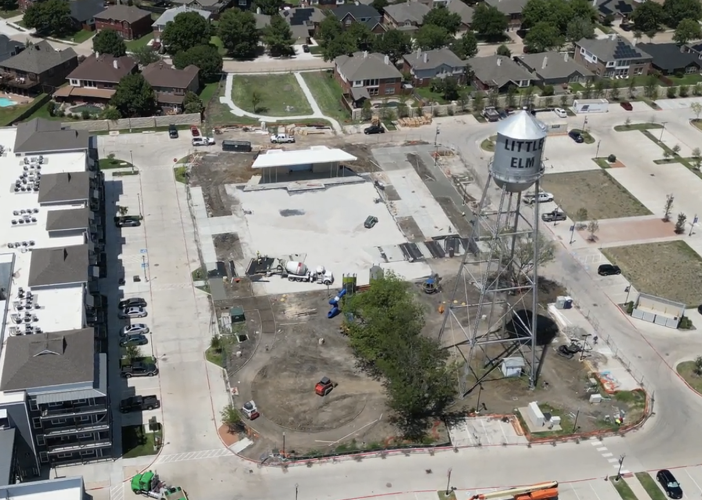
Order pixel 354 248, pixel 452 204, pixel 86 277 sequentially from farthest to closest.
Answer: pixel 452 204 < pixel 354 248 < pixel 86 277

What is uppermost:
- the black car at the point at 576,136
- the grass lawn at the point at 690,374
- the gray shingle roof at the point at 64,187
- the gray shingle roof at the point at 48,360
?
the gray shingle roof at the point at 64,187

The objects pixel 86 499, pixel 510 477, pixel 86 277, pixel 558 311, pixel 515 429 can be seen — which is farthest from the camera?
pixel 558 311

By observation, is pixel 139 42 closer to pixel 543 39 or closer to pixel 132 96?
pixel 132 96

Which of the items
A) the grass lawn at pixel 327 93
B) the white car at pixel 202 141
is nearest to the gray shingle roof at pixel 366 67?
the grass lawn at pixel 327 93

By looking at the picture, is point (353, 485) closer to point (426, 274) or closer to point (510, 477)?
point (510, 477)

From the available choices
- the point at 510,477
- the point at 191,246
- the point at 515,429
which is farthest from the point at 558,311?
the point at 191,246

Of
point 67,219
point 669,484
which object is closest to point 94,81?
point 67,219

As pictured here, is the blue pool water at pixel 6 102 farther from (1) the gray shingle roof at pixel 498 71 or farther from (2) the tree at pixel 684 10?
(2) the tree at pixel 684 10
